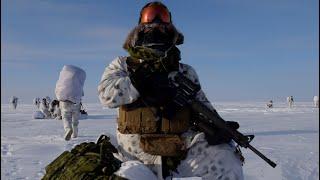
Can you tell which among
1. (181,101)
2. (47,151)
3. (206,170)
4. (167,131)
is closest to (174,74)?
(181,101)

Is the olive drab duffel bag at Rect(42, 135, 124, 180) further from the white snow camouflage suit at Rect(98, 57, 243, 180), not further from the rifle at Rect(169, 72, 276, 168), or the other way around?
the rifle at Rect(169, 72, 276, 168)

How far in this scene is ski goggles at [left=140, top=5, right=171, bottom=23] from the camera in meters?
3.20

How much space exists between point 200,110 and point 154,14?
2.42 feet

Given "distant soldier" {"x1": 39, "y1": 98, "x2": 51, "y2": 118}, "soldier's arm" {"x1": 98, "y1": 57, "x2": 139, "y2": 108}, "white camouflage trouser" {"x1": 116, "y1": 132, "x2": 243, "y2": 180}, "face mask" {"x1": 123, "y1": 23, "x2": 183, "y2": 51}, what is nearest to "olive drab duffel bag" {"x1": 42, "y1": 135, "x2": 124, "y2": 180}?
"white camouflage trouser" {"x1": 116, "y1": 132, "x2": 243, "y2": 180}

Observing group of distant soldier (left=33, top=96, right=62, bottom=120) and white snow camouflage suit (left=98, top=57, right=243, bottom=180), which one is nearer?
white snow camouflage suit (left=98, top=57, right=243, bottom=180)

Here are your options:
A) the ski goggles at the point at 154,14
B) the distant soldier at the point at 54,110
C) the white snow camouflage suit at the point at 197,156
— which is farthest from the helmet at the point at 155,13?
the distant soldier at the point at 54,110

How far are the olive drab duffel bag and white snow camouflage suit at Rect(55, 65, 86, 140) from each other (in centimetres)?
801

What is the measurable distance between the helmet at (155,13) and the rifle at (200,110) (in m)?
0.40

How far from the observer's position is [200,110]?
309 cm

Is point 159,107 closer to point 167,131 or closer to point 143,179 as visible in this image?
point 167,131

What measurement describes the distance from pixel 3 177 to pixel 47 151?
292 centimetres

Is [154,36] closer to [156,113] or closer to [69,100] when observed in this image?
[156,113]

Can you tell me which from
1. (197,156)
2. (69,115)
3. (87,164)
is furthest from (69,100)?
(87,164)

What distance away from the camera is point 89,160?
2.75 meters
